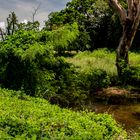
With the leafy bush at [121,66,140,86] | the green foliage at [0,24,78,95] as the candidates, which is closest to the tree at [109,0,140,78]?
the leafy bush at [121,66,140,86]

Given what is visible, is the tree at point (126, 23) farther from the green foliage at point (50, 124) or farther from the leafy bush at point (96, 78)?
the green foliage at point (50, 124)

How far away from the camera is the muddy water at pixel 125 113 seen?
598 inches

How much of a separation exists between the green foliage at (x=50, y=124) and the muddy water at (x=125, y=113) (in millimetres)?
4485

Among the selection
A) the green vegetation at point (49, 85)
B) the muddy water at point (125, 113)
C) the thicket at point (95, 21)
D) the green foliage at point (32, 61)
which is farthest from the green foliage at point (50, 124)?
the thicket at point (95, 21)

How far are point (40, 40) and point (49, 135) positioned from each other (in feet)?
30.0

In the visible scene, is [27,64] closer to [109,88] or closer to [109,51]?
[109,88]

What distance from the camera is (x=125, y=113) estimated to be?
17266 mm

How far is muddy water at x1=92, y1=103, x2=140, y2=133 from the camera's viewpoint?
1519 cm

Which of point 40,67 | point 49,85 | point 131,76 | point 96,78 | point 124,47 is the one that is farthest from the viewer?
point 124,47

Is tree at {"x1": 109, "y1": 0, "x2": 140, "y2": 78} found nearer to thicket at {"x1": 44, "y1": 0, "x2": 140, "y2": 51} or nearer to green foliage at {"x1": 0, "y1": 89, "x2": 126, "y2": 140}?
green foliage at {"x1": 0, "y1": 89, "x2": 126, "y2": 140}

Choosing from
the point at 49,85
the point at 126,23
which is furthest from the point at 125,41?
the point at 49,85

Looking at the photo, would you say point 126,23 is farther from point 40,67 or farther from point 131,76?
point 40,67

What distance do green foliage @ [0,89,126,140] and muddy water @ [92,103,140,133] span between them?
4.48 metres

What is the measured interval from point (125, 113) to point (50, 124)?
8.54 m
